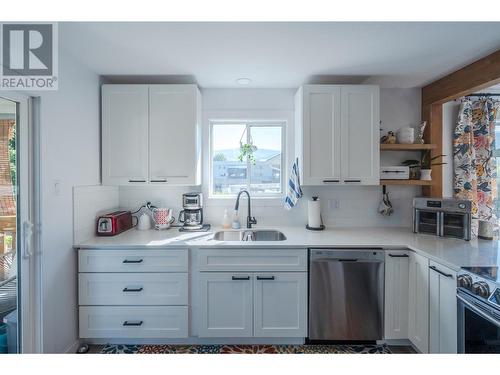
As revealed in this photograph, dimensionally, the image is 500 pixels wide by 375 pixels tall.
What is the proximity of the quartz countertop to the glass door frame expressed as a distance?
13.9 inches

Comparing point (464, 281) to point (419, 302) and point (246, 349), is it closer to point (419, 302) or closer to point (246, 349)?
point (419, 302)

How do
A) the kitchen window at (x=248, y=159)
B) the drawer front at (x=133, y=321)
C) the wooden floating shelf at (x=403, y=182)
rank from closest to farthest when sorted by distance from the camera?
1. the drawer front at (x=133, y=321)
2. the wooden floating shelf at (x=403, y=182)
3. the kitchen window at (x=248, y=159)

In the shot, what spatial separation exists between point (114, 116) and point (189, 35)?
1131 mm

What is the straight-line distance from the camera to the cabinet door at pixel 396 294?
1950 mm

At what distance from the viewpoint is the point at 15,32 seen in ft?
4.99

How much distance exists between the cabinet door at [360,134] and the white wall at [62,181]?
2236mm

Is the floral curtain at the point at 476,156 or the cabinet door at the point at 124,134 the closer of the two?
the cabinet door at the point at 124,134

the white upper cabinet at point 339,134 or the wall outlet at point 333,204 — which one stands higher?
the white upper cabinet at point 339,134

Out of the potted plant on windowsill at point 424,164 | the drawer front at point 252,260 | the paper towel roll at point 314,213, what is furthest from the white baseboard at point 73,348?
the potted plant on windowsill at point 424,164

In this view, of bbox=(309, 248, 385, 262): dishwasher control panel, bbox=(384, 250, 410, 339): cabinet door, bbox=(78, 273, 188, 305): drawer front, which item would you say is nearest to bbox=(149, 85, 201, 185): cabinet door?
bbox=(78, 273, 188, 305): drawer front

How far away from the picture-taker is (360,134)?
2.30m

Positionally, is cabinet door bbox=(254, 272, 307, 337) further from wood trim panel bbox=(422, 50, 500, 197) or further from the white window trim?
wood trim panel bbox=(422, 50, 500, 197)

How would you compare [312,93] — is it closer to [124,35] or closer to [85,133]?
[124,35]

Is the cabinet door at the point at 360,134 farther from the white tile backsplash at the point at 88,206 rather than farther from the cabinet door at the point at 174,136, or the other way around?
the white tile backsplash at the point at 88,206
